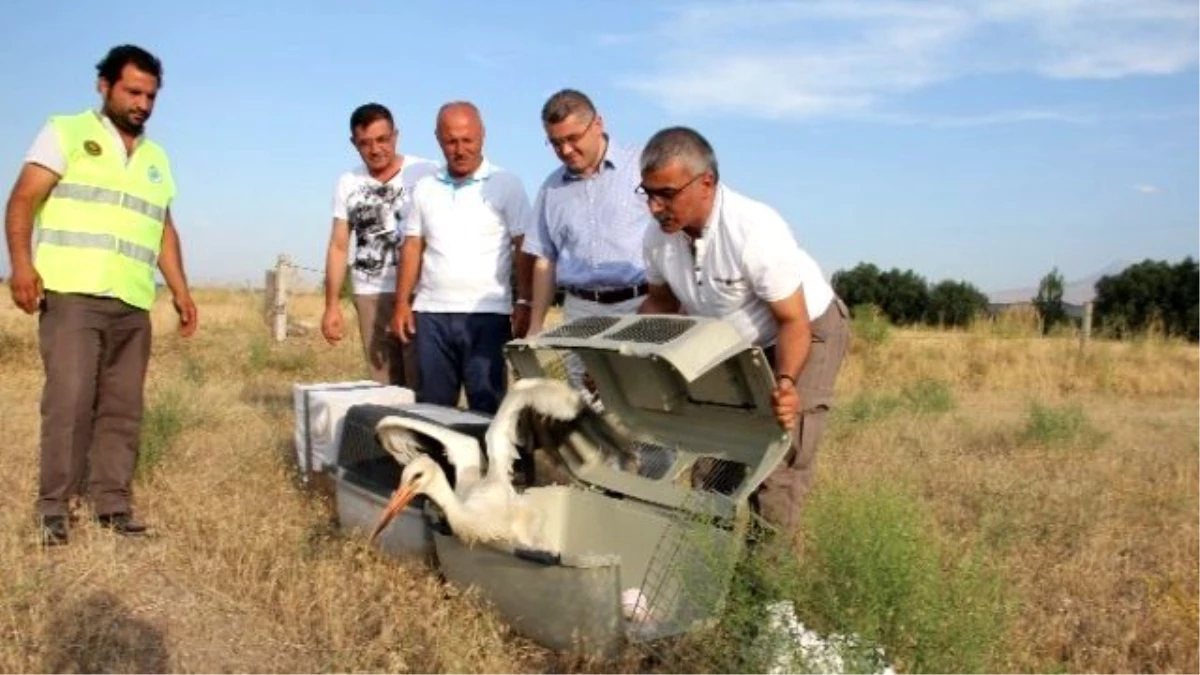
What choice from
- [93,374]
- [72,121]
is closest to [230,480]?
[93,374]

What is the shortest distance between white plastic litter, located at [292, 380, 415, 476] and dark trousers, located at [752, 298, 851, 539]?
2.29 meters

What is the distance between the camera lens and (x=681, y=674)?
12.0ft

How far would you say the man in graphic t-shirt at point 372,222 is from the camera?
6.70 m

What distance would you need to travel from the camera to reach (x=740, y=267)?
4184 mm

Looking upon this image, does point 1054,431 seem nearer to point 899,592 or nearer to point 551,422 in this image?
point 551,422

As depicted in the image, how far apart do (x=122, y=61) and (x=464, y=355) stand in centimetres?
234

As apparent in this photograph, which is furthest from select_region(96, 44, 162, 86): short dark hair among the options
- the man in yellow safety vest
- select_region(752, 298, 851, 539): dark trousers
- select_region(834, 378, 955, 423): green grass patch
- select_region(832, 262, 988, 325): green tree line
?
select_region(832, 262, 988, 325): green tree line

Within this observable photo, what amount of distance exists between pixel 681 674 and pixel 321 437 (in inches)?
122

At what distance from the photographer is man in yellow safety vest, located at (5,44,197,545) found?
16.9 ft

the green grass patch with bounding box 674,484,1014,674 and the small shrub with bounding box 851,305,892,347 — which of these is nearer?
the green grass patch with bounding box 674,484,1014,674

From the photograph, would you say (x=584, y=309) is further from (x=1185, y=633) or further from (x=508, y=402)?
(x=1185, y=633)

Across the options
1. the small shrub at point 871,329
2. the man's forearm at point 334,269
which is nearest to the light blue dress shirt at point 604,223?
the man's forearm at point 334,269

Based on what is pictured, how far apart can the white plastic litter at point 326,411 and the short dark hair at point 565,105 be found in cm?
174

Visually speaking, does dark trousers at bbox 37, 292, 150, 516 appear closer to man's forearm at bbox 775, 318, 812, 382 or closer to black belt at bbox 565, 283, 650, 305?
black belt at bbox 565, 283, 650, 305
